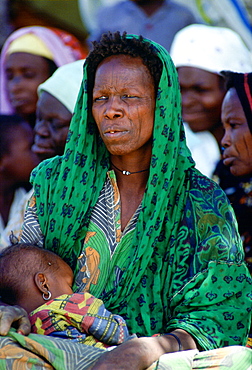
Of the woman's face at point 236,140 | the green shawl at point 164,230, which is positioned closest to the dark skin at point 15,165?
the woman's face at point 236,140

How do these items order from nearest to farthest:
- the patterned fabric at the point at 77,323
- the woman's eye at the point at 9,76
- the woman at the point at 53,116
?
1. the patterned fabric at the point at 77,323
2. the woman at the point at 53,116
3. the woman's eye at the point at 9,76

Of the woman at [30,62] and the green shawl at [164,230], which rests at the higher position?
the woman at [30,62]

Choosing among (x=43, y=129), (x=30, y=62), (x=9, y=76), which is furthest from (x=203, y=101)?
(x=9, y=76)

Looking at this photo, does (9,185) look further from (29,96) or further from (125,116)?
(125,116)

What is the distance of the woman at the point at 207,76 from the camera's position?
6273 millimetres

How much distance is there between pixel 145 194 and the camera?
395 cm

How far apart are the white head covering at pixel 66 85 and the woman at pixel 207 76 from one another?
0.97m

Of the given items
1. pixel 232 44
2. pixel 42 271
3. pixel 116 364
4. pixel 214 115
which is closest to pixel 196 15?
pixel 232 44

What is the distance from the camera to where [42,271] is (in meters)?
3.62

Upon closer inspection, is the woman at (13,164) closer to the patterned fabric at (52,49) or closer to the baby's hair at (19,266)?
the patterned fabric at (52,49)

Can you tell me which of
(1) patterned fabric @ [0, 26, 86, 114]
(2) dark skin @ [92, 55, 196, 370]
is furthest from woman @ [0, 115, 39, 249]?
(2) dark skin @ [92, 55, 196, 370]

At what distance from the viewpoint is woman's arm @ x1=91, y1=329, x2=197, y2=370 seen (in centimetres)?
316

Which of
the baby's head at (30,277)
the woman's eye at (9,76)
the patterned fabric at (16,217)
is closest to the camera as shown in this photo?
the baby's head at (30,277)

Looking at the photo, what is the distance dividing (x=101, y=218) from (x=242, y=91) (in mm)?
1701
